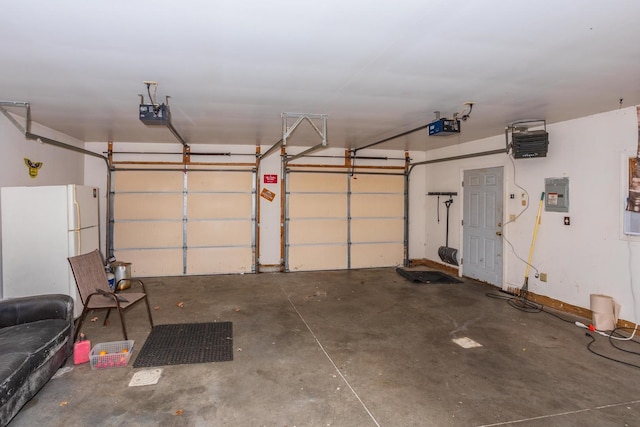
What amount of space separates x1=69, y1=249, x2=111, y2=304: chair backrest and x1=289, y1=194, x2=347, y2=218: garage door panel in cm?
374

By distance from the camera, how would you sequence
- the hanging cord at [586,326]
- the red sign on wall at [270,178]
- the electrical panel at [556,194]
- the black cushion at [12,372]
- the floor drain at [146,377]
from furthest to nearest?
1. the red sign on wall at [270,178]
2. the electrical panel at [556,194]
3. the hanging cord at [586,326]
4. the floor drain at [146,377]
5. the black cushion at [12,372]

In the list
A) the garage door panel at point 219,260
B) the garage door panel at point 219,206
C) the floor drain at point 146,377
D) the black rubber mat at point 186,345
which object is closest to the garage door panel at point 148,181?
the garage door panel at point 219,206

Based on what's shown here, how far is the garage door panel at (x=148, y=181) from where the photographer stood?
670cm

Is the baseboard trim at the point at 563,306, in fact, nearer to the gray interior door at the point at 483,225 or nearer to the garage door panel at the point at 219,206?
the gray interior door at the point at 483,225

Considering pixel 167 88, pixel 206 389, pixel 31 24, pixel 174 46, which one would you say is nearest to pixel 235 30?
pixel 174 46

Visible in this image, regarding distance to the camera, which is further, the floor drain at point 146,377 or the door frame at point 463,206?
the door frame at point 463,206

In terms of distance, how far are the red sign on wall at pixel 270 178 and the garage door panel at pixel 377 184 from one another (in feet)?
5.34

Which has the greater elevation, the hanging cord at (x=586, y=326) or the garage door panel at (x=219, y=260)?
the garage door panel at (x=219, y=260)

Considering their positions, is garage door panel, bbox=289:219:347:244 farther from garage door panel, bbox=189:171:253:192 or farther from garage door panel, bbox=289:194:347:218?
garage door panel, bbox=189:171:253:192

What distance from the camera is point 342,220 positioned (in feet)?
24.7

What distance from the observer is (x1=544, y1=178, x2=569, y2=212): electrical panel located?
473cm

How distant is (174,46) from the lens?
2.47m

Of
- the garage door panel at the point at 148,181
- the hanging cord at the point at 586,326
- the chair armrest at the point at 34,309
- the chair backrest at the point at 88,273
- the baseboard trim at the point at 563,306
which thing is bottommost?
the hanging cord at the point at 586,326

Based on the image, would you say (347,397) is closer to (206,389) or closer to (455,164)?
(206,389)
